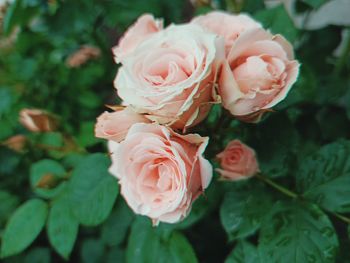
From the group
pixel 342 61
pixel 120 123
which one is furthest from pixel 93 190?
pixel 342 61

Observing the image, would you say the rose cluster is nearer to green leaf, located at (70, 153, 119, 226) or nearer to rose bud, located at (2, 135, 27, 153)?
green leaf, located at (70, 153, 119, 226)

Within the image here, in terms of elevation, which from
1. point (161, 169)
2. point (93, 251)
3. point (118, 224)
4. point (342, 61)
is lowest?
point (93, 251)

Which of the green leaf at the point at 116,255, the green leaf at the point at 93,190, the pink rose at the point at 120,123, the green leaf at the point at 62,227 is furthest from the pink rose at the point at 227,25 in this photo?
the green leaf at the point at 116,255

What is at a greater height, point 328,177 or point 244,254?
point 328,177

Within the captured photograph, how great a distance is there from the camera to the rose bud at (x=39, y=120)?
0.74 metres

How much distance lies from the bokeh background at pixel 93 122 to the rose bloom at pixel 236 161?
4 cm

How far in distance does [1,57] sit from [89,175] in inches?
22.5

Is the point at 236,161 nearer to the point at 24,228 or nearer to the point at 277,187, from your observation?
the point at 277,187

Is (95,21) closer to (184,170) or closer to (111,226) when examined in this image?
(111,226)

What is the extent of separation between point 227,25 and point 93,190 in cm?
31

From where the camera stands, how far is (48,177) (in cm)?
72

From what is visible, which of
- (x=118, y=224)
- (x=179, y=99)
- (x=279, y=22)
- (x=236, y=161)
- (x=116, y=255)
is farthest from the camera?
(x=116, y=255)

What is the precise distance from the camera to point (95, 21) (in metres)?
1.00

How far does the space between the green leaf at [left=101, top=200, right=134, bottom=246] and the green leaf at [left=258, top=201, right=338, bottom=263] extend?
27 cm
